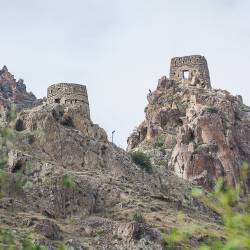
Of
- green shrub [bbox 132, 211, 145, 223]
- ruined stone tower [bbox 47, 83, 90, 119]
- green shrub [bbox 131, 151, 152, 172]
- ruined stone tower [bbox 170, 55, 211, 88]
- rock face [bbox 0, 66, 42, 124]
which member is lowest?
green shrub [bbox 132, 211, 145, 223]

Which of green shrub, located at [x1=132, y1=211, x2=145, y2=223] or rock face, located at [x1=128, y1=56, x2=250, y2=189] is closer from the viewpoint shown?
green shrub, located at [x1=132, y1=211, x2=145, y2=223]

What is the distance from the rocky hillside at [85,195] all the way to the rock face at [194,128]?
50.5 ft

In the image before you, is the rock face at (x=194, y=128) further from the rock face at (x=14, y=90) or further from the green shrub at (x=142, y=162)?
the rock face at (x=14, y=90)

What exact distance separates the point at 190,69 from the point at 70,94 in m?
36.3

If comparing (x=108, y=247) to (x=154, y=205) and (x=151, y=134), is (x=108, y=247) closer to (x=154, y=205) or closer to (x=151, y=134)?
(x=154, y=205)

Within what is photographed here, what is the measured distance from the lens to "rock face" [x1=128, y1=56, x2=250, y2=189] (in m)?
85.1

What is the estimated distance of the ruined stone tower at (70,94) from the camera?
7294cm

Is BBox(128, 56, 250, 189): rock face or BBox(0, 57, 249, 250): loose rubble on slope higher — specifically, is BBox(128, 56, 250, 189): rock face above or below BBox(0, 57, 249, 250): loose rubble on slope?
above

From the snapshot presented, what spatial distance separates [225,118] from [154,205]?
36083 mm

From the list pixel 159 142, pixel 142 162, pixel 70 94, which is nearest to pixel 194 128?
pixel 159 142

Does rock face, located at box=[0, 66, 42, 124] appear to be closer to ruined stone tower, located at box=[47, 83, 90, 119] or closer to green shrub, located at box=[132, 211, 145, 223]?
ruined stone tower, located at box=[47, 83, 90, 119]

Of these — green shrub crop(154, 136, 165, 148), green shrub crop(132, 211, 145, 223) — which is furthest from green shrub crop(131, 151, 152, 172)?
green shrub crop(154, 136, 165, 148)

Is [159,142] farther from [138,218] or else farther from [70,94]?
[138,218]

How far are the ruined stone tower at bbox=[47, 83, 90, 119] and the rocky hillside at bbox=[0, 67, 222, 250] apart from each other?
2812 millimetres
